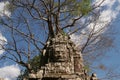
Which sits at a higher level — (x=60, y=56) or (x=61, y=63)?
(x=60, y=56)

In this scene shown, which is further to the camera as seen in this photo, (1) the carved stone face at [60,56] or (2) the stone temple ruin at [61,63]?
(1) the carved stone face at [60,56]

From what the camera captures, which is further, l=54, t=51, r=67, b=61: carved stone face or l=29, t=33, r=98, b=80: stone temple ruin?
Answer: l=54, t=51, r=67, b=61: carved stone face

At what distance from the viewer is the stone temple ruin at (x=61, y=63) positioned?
12211mm

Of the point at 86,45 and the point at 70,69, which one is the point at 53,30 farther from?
the point at 70,69

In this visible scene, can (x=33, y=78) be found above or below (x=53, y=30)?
below

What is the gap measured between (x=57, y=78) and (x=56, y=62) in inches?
33.1

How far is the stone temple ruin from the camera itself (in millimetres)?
12211

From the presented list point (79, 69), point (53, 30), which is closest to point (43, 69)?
point (79, 69)

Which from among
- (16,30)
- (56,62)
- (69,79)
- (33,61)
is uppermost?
(16,30)

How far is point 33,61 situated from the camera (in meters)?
25.2

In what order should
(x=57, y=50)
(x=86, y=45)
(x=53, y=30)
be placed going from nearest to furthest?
(x=57, y=50)
(x=53, y=30)
(x=86, y=45)

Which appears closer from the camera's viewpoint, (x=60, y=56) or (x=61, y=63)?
(x=61, y=63)

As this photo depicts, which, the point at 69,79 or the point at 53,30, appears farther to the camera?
the point at 53,30

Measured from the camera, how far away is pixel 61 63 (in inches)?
498
